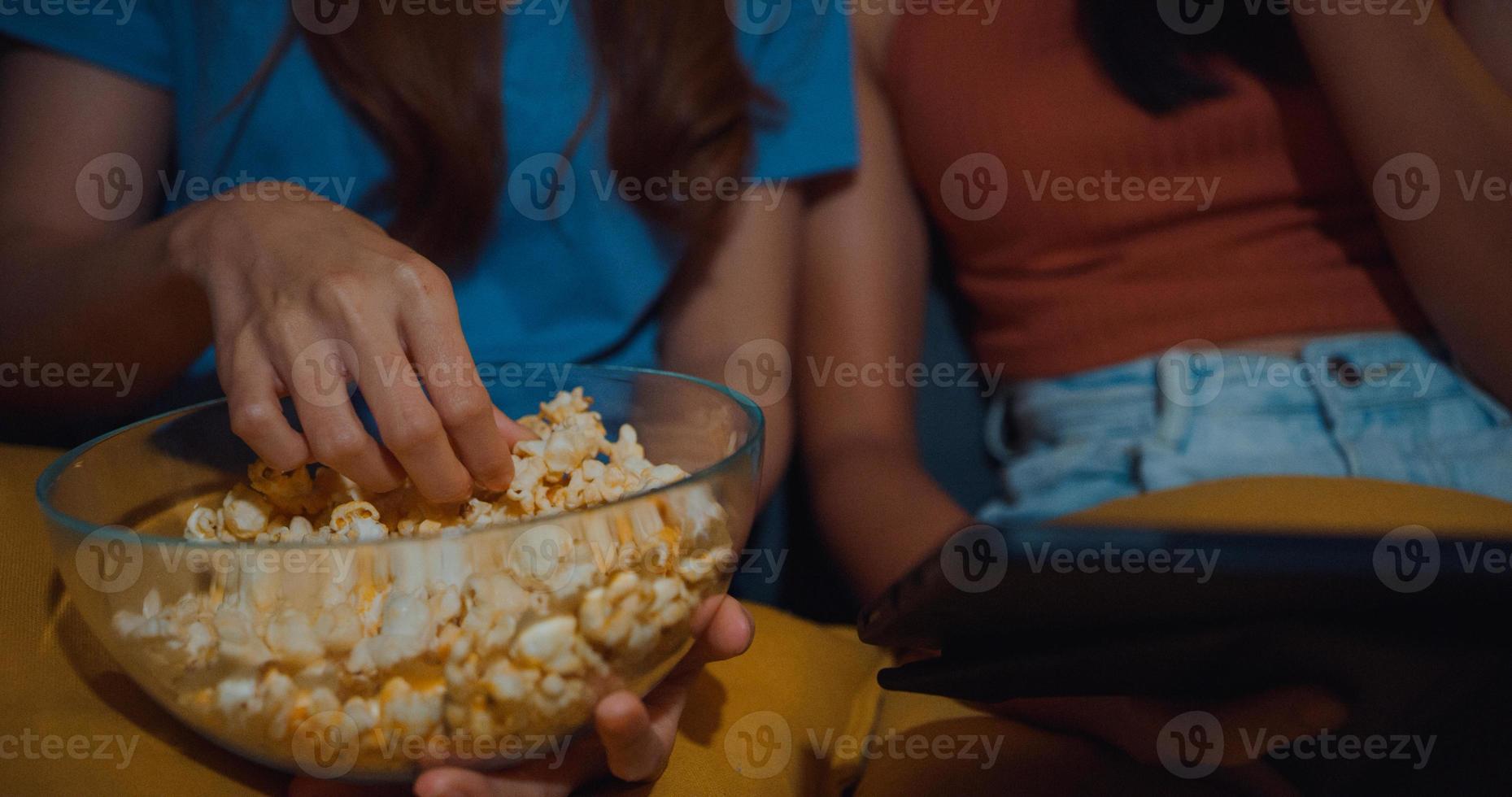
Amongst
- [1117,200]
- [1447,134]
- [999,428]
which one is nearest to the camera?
[1447,134]

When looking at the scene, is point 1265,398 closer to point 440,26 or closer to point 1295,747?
point 1295,747

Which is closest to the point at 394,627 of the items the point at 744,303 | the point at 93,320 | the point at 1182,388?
the point at 93,320

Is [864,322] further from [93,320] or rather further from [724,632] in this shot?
[93,320]

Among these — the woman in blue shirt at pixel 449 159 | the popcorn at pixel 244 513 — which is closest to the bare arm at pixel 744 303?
the woman in blue shirt at pixel 449 159

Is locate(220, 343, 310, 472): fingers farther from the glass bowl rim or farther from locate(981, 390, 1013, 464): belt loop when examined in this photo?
locate(981, 390, 1013, 464): belt loop

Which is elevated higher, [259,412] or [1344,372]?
[259,412]

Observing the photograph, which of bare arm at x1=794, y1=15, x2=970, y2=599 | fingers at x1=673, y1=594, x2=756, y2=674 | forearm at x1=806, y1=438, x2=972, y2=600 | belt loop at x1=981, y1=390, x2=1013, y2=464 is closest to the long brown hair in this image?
bare arm at x1=794, y1=15, x2=970, y2=599

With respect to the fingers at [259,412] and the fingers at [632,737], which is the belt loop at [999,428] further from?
the fingers at [259,412]
